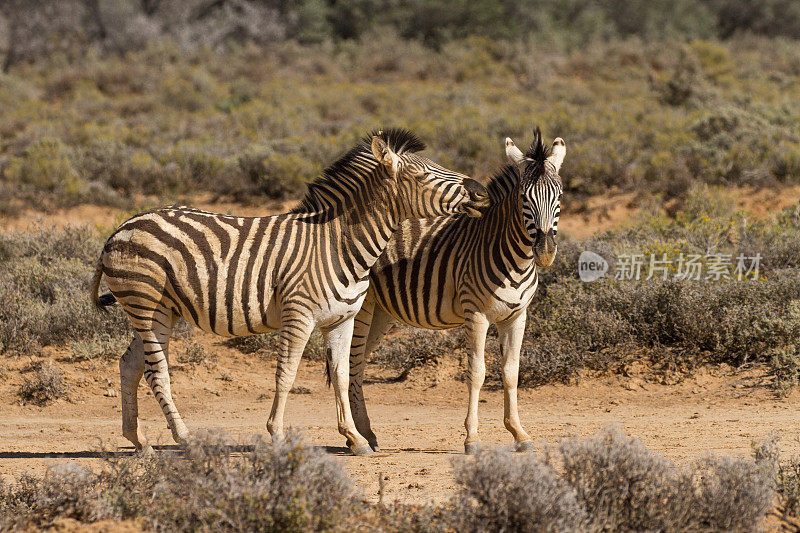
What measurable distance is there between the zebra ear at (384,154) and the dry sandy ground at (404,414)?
242 centimetres

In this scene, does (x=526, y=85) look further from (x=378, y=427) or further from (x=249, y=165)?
(x=378, y=427)

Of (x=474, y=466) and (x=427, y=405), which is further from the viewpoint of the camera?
(x=427, y=405)

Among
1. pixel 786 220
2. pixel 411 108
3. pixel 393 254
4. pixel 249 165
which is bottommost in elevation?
pixel 393 254

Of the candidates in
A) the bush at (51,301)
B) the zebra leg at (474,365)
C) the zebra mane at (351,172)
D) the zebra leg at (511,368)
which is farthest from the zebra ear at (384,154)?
the bush at (51,301)

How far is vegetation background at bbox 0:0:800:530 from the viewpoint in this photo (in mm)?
9820

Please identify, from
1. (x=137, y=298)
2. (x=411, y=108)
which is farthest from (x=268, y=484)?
(x=411, y=108)

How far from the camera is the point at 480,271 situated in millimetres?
7180

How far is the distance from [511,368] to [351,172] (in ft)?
7.09

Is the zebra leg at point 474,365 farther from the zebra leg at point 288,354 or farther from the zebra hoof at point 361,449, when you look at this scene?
the zebra leg at point 288,354

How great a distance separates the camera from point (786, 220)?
13.5 meters

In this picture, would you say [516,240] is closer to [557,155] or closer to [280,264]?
[557,155]

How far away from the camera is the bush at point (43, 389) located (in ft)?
31.0

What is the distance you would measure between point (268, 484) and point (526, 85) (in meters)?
26.2

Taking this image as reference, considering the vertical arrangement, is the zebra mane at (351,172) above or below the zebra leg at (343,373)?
above
